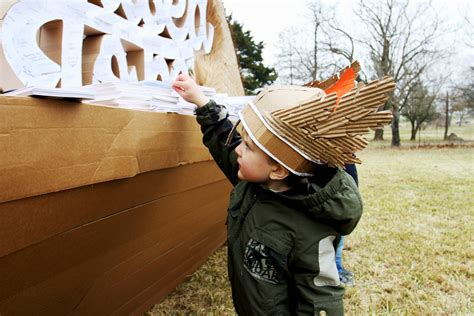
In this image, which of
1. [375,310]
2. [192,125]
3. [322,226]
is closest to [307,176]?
[322,226]

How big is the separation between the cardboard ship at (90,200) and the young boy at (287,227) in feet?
1.19

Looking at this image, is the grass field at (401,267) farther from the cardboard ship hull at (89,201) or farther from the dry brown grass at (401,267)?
the cardboard ship hull at (89,201)

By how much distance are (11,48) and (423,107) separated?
29.5 m

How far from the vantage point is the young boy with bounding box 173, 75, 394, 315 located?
1.32 meters

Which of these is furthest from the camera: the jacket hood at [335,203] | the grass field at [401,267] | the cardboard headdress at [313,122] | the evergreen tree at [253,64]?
the evergreen tree at [253,64]

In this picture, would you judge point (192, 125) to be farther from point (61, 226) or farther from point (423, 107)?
point (423, 107)

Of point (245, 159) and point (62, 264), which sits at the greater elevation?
point (245, 159)

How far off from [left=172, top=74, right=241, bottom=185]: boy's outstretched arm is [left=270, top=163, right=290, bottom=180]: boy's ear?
0.32 meters

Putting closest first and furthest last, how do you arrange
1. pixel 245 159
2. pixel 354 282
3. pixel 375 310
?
pixel 245 159 → pixel 375 310 → pixel 354 282

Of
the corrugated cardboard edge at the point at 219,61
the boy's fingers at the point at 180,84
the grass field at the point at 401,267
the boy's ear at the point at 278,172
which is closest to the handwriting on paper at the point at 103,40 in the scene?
the corrugated cardboard edge at the point at 219,61

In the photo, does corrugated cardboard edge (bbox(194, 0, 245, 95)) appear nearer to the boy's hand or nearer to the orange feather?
the boy's hand

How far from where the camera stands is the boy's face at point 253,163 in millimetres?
1371

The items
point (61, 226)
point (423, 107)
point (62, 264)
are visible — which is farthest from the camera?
point (423, 107)

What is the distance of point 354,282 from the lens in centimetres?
298
